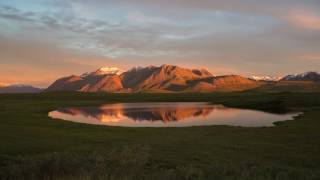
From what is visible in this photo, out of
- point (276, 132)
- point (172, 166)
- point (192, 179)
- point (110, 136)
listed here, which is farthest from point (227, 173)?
point (276, 132)

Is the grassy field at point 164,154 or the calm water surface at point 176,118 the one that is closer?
the grassy field at point 164,154

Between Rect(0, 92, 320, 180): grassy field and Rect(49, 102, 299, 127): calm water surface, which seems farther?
Rect(49, 102, 299, 127): calm water surface

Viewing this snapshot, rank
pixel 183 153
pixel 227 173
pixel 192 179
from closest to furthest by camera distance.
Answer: pixel 192 179
pixel 227 173
pixel 183 153

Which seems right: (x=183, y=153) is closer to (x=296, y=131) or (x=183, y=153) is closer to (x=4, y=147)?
(x=4, y=147)

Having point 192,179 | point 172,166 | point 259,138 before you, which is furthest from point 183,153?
point 192,179

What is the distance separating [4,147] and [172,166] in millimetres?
15133

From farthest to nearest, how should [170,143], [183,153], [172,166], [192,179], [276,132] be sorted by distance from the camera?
[276,132]
[170,143]
[183,153]
[172,166]
[192,179]

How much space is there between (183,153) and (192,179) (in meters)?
16.6

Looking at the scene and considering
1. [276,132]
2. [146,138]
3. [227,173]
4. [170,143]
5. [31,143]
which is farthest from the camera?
[276,132]

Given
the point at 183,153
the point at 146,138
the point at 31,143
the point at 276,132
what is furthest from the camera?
the point at 276,132

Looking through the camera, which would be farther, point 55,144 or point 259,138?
point 259,138

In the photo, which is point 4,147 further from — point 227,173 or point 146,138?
point 227,173

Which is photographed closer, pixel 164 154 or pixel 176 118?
pixel 164 154

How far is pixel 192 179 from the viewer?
1670cm
